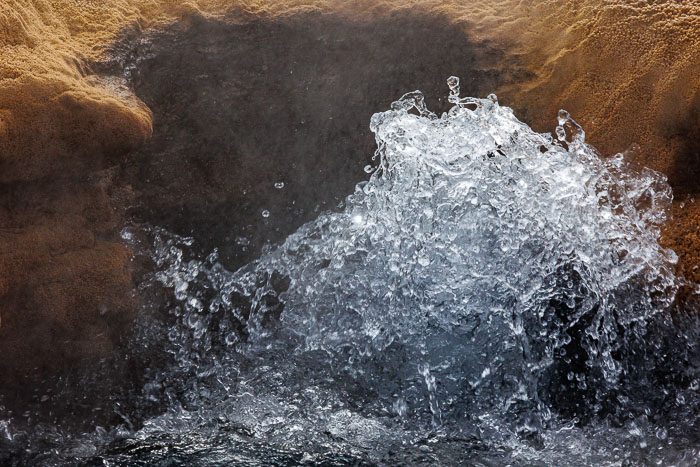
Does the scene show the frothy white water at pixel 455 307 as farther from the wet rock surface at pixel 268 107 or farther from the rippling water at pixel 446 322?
the wet rock surface at pixel 268 107

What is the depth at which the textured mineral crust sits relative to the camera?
2443 mm

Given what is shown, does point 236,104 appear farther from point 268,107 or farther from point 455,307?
point 455,307

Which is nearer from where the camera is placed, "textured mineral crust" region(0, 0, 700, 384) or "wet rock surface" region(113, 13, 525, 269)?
"textured mineral crust" region(0, 0, 700, 384)

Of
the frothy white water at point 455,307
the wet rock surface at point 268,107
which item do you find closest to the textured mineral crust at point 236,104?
the wet rock surface at point 268,107

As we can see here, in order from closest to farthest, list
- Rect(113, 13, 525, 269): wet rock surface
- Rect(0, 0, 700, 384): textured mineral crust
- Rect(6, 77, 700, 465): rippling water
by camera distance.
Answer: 1. Rect(6, 77, 700, 465): rippling water
2. Rect(0, 0, 700, 384): textured mineral crust
3. Rect(113, 13, 525, 269): wet rock surface

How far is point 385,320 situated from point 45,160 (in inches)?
60.7

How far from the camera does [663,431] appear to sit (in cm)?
224

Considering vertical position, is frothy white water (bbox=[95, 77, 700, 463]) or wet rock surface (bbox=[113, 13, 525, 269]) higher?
wet rock surface (bbox=[113, 13, 525, 269])

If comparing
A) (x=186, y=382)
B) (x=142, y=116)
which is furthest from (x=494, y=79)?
(x=186, y=382)

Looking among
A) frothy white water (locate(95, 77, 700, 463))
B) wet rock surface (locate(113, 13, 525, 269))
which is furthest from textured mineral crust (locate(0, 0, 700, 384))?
frothy white water (locate(95, 77, 700, 463))

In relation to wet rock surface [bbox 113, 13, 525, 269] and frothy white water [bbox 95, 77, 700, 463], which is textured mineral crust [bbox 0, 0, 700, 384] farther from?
frothy white water [bbox 95, 77, 700, 463]

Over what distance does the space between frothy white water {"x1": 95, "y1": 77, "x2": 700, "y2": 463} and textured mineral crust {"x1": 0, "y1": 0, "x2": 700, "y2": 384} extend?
0.46ft

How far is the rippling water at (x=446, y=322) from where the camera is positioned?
89.1 inches

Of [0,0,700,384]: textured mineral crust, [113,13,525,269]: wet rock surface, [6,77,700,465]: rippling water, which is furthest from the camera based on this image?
[113,13,525,269]: wet rock surface
